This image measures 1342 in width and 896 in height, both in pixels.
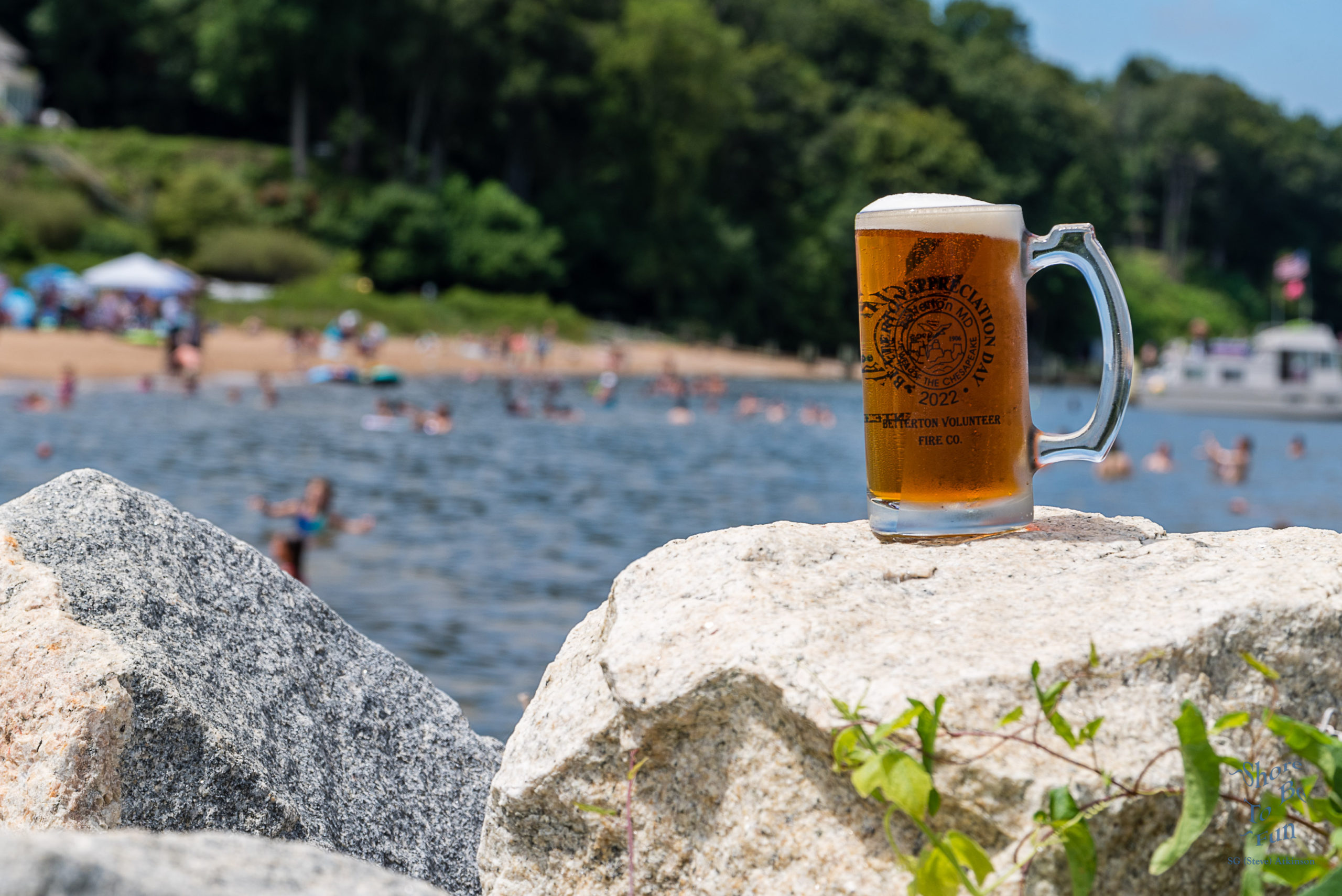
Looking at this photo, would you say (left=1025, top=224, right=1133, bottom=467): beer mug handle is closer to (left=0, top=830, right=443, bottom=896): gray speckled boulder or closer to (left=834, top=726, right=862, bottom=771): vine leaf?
(left=834, top=726, right=862, bottom=771): vine leaf

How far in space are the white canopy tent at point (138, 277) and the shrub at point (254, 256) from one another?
1040cm

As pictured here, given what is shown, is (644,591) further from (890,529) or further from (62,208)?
(62,208)

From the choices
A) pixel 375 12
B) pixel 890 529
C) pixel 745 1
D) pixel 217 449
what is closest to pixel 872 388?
pixel 890 529

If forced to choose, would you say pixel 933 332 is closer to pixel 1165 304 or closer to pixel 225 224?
pixel 225 224

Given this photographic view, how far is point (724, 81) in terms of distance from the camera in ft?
225

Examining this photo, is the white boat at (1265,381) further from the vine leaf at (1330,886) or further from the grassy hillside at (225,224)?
the vine leaf at (1330,886)

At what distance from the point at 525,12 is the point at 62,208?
22.4 m

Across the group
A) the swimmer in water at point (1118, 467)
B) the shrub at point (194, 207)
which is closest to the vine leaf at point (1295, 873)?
the swimmer in water at point (1118, 467)

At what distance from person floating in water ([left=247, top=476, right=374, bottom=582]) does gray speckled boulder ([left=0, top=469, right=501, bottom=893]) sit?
4.67m

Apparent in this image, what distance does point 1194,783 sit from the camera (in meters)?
1.58

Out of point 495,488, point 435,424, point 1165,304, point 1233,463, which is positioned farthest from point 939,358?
point 1165,304

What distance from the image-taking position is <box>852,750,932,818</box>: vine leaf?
1.62 meters

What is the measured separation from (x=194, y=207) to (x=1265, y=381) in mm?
43856

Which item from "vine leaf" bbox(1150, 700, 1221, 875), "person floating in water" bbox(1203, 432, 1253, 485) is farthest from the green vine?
"person floating in water" bbox(1203, 432, 1253, 485)
